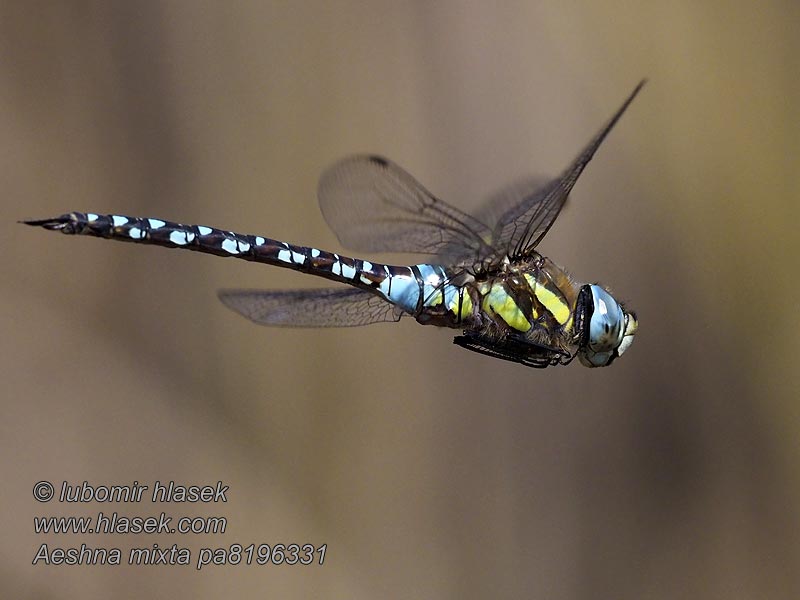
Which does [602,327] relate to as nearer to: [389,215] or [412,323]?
[389,215]

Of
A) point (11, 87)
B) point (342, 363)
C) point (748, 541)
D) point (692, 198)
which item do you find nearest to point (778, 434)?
point (748, 541)

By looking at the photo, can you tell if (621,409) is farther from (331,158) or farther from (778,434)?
(331,158)

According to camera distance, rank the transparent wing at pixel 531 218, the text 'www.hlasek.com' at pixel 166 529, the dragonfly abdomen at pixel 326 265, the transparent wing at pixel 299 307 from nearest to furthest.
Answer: the dragonfly abdomen at pixel 326 265
the transparent wing at pixel 531 218
the transparent wing at pixel 299 307
the text 'www.hlasek.com' at pixel 166 529

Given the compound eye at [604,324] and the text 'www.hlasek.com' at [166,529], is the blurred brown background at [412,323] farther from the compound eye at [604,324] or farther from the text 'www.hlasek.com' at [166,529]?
the compound eye at [604,324]

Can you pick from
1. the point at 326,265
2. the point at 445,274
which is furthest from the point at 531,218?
the point at 326,265

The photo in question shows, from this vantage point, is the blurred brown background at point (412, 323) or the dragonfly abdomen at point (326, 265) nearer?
the dragonfly abdomen at point (326, 265)

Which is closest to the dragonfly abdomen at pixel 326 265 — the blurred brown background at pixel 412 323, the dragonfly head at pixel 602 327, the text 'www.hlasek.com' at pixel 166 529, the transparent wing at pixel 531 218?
the transparent wing at pixel 531 218

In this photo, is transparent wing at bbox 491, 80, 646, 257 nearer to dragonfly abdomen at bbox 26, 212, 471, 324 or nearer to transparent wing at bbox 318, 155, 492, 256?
transparent wing at bbox 318, 155, 492, 256
